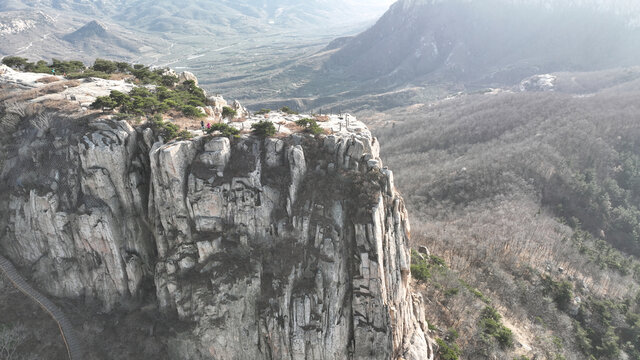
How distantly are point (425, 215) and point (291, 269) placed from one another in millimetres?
67464

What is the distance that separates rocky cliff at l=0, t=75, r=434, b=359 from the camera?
3144 cm

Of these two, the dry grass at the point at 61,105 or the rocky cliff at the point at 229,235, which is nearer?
the rocky cliff at the point at 229,235

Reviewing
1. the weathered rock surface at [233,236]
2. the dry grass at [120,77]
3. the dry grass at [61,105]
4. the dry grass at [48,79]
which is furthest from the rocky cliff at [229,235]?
the dry grass at [120,77]

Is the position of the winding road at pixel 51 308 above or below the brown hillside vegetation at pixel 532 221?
above

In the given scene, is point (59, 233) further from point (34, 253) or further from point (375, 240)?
point (375, 240)

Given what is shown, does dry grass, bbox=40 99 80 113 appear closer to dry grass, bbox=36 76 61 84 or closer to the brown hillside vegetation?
dry grass, bbox=36 76 61 84

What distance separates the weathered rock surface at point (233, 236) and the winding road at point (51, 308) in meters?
1.43

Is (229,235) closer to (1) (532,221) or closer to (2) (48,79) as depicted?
(2) (48,79)

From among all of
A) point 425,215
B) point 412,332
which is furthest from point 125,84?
point 425,215

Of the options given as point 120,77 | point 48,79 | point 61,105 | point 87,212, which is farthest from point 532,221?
point 48,79

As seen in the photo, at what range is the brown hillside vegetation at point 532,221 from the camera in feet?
173

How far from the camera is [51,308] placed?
116 ft

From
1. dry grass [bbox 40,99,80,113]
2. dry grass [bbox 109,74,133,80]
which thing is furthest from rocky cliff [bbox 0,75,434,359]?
dry grass [bbox 109,74,133,80]

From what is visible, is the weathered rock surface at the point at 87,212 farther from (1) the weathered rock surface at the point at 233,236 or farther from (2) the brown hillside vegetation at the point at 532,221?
(2) the brown hillside vegetation at the point at 532,221
